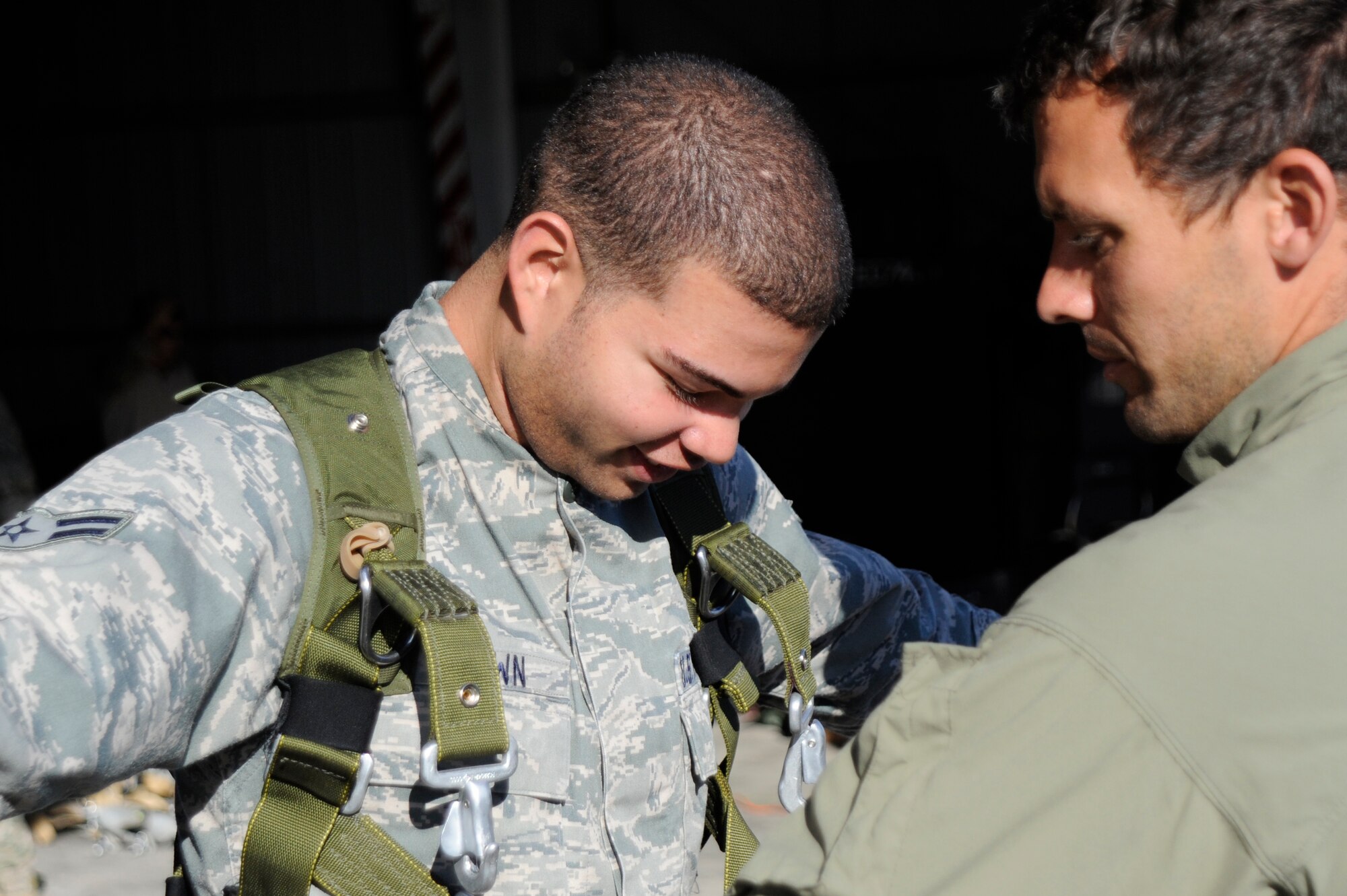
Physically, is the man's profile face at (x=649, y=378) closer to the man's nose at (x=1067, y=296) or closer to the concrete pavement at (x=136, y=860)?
the man's nose at (x=1067, y=296)

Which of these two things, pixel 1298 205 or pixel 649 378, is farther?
pixel 649 378

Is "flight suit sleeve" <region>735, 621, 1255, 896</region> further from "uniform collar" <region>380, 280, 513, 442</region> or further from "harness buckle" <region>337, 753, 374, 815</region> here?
"uniform collar" <region>380, 280, 513, 442</region>

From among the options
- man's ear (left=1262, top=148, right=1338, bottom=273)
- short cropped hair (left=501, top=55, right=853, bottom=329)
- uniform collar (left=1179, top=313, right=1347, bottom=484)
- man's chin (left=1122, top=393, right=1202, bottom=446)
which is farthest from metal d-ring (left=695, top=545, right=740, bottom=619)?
man's ear (left=1262, top=148, right=1338, bottom=273)

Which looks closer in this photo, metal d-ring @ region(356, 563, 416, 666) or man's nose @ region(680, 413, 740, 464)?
metal d-ring @ region(356, 563, 416, 666)

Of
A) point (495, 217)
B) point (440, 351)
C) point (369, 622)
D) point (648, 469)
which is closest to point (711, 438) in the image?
point (648, 469)

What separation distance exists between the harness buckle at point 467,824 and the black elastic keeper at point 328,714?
0.23ft

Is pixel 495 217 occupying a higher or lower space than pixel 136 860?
higher

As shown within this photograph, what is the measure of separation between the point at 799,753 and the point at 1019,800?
0.81 m

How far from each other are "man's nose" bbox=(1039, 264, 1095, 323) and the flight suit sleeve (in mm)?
555

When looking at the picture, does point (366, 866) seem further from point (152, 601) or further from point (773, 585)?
point (773, 585)

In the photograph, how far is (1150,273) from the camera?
1.21 m

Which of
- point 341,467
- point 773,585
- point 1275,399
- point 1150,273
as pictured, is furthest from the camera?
point 773,585

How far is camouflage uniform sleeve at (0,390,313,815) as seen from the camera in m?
1.03

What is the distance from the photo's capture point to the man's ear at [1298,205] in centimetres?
110
